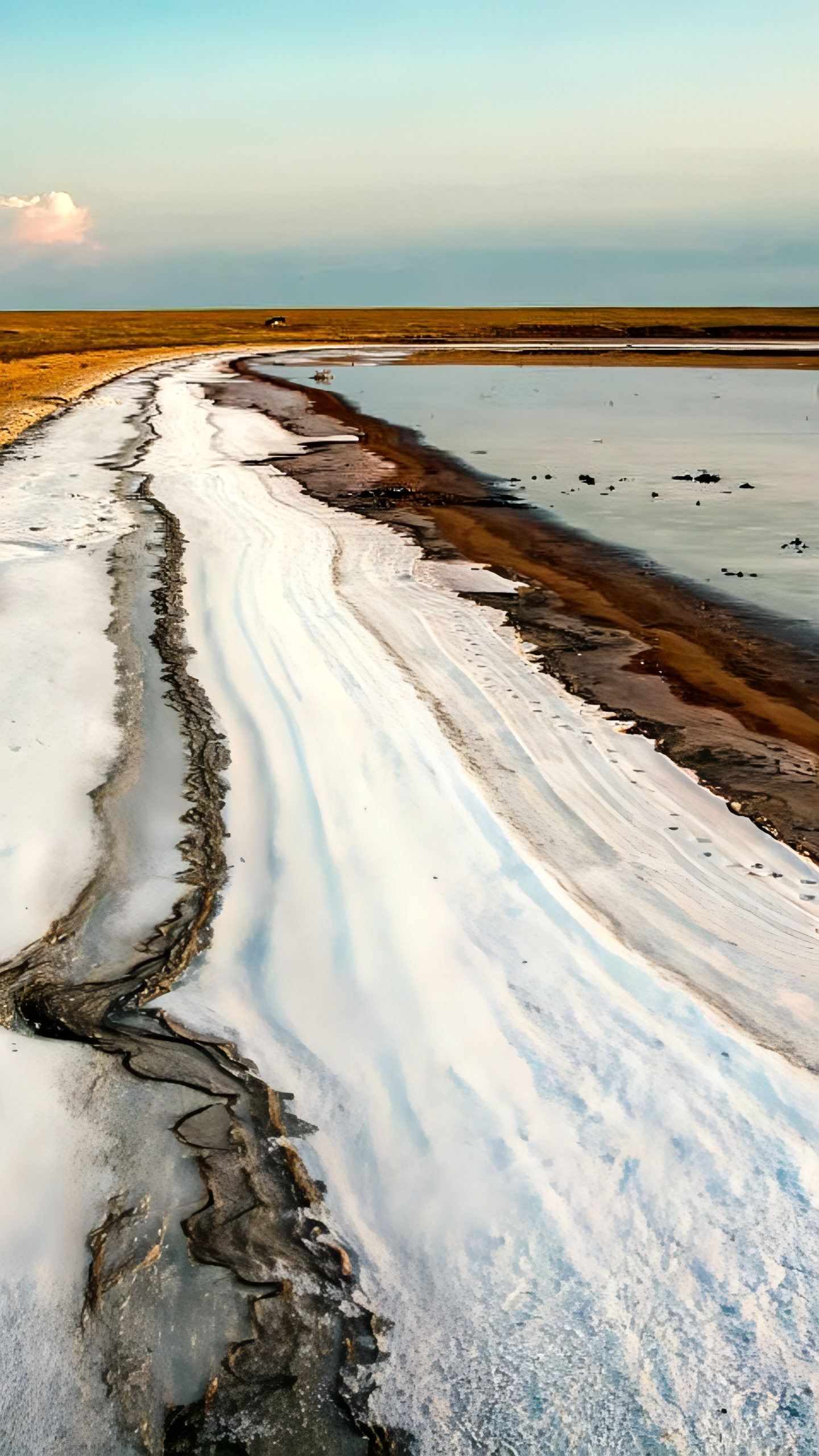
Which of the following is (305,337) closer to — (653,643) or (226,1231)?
(653,643)

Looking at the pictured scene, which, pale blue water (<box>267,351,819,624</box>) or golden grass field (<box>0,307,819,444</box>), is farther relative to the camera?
golden grass field (<box>0,307,819,444</box>)

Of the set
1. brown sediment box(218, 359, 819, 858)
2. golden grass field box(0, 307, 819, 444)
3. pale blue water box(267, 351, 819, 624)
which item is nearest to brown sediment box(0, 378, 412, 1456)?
brown sediment box(218, 359, 819, 858)

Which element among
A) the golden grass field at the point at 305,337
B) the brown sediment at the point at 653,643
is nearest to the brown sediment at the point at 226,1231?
the brown sediment at the point at 653,643

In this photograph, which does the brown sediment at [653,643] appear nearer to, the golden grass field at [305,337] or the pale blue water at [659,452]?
the pale blue water at [659,452]

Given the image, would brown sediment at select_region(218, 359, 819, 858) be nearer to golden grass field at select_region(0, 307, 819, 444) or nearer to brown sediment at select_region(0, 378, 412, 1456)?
brown sediment at select_region(0, 378, 412, 1456)

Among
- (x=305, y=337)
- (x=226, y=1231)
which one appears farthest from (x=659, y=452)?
(x=305, y=337)

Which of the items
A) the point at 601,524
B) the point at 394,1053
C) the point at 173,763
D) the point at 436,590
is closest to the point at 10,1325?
the point at 394,1053
